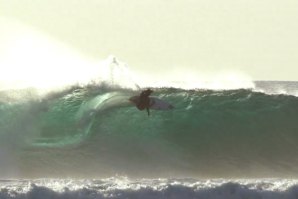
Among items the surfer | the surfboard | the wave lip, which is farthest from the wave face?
the wave lip

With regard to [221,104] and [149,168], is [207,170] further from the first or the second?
[221,104]

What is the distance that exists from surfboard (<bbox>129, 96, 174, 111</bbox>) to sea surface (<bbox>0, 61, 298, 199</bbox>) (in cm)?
21

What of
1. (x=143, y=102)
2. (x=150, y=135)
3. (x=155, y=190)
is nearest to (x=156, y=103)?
(x=143, y=102)

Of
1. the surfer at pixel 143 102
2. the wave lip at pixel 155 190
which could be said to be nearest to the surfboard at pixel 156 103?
the surfer at pixel 143 102

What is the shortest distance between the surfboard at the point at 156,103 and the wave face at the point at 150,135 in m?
0.20

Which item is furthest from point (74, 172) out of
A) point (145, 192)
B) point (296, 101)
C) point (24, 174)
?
point (296, 101)

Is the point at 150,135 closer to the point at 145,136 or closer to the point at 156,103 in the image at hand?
the point at 145,136

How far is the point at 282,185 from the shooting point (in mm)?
11594

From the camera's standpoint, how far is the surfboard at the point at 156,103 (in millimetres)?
17125

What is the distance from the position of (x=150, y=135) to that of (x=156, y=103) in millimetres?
836

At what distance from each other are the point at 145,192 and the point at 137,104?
6.20 metres

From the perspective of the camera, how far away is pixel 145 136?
1705 centimetres

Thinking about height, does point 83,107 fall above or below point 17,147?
above

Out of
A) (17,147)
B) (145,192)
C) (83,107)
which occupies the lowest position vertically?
(145,192)
